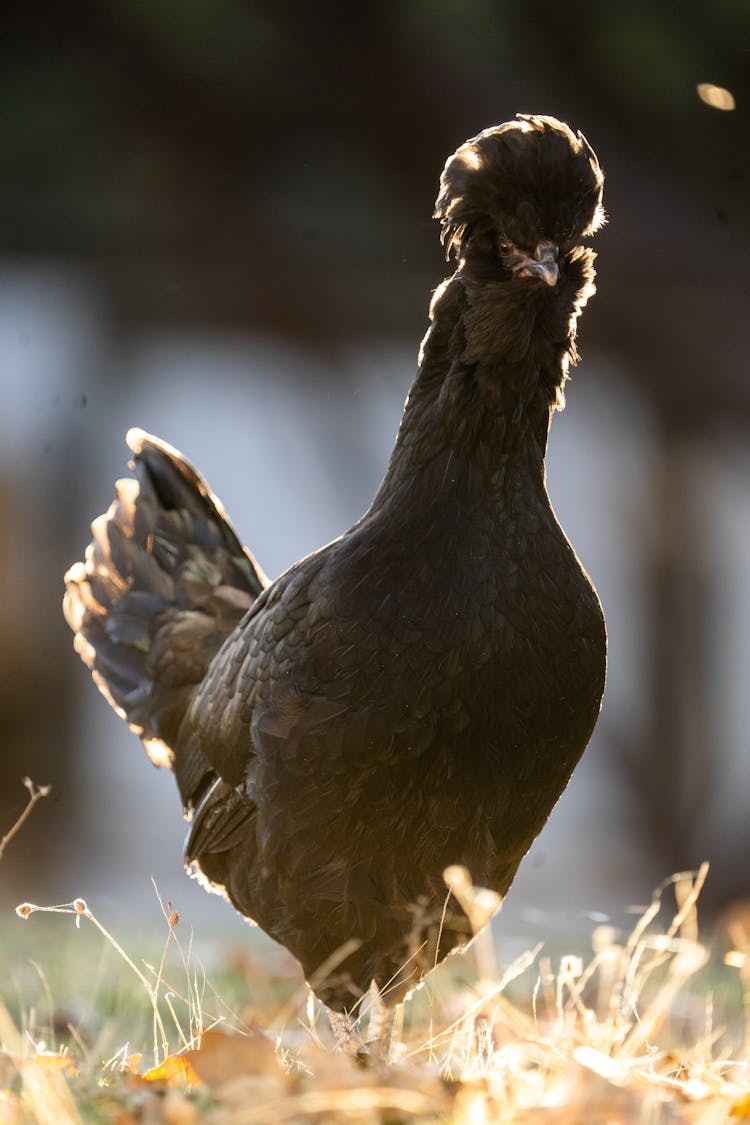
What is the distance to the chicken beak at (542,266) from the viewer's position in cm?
265

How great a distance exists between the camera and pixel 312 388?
6922 mm

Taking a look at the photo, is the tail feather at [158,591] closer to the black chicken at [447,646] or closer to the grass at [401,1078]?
the black chicken at [447,646]

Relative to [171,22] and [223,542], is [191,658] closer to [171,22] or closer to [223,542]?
[223,542]

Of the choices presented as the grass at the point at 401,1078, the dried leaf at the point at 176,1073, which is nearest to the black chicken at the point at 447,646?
the grass at the point at 401,1078

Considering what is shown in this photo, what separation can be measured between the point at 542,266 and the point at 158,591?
222 centimetres

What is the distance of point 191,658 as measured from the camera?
4.20 m

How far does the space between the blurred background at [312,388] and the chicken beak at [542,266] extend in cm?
359

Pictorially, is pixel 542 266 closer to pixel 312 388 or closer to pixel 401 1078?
pixel 401 1078

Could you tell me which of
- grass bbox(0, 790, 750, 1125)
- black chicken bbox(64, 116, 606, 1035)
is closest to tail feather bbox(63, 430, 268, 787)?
black chicken bbox(64, 116, 606, 1035)

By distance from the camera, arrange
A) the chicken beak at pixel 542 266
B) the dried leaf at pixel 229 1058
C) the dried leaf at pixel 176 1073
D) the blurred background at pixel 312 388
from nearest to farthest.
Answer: the dried leaf at pixel 229 1058
the dried leaf at pixel 176 1073
the chicken beak at pixel 542 266
the blurred background at pixel 312 388

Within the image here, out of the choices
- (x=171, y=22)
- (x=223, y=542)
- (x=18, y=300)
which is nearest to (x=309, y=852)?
(x=223, y=542)

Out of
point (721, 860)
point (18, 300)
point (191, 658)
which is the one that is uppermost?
point (18, 300)

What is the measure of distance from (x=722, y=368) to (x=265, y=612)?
170 inches

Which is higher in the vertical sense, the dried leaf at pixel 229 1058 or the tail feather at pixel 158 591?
the tail feather at pixel 158 591
